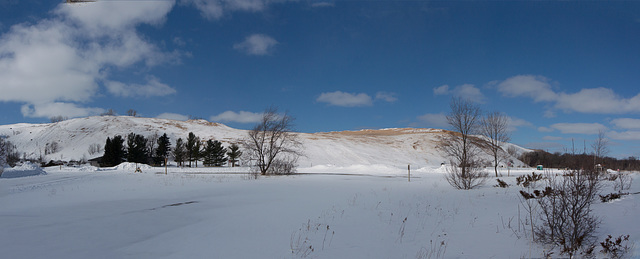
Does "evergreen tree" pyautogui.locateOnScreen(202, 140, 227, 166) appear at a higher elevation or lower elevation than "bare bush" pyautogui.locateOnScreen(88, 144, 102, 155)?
lower

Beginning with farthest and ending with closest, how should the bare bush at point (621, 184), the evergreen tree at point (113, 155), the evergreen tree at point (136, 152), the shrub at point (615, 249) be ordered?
1. the evergreen tree at point (136, 152)
2. the evergreen tree at point (113, 155)
3. the bare bush at point (621, 184)
4. the shrub at point (615, 249)

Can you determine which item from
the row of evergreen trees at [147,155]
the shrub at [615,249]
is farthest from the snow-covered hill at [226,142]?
the shrub at [615,249]

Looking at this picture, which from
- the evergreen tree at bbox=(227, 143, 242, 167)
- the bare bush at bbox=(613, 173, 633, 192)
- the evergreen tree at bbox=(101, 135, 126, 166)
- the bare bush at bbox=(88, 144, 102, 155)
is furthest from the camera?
the bare bush at bbox=(88, 144, 102, 155)

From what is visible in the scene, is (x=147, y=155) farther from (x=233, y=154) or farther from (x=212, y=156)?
(x=233, y=154)

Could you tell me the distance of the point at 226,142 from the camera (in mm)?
89625

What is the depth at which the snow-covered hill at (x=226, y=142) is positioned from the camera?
77562mm

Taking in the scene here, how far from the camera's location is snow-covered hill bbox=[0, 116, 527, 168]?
Result: 77.6 m

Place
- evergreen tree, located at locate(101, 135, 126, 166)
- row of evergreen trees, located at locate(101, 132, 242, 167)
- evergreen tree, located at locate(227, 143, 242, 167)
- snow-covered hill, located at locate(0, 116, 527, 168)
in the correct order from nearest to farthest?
evergreen tree, located at locate(101, 135, 126, 166) → row of evergreen trees, located at locate(101, 132, 242, 167) → evergreen tree, located at locate(227, 143, 242, 167) → snow-covered hill, located at locate(0, 116, 527, 168)

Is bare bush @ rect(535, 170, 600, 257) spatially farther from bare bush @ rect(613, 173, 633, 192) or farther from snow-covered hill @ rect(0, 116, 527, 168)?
snow-covered hill @ rect(0, 116, 527, 168)

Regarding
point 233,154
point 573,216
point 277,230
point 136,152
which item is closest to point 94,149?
point 136,152

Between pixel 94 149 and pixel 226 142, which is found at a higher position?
pixel 226 142

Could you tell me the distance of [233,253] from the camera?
6.15 m

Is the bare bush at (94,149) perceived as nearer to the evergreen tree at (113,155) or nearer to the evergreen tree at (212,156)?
the evergreen tree at (113,155)

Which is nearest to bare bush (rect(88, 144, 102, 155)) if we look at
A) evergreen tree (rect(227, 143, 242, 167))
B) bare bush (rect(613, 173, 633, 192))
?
evergreen tree (rect(227, 143, 242, 167))
